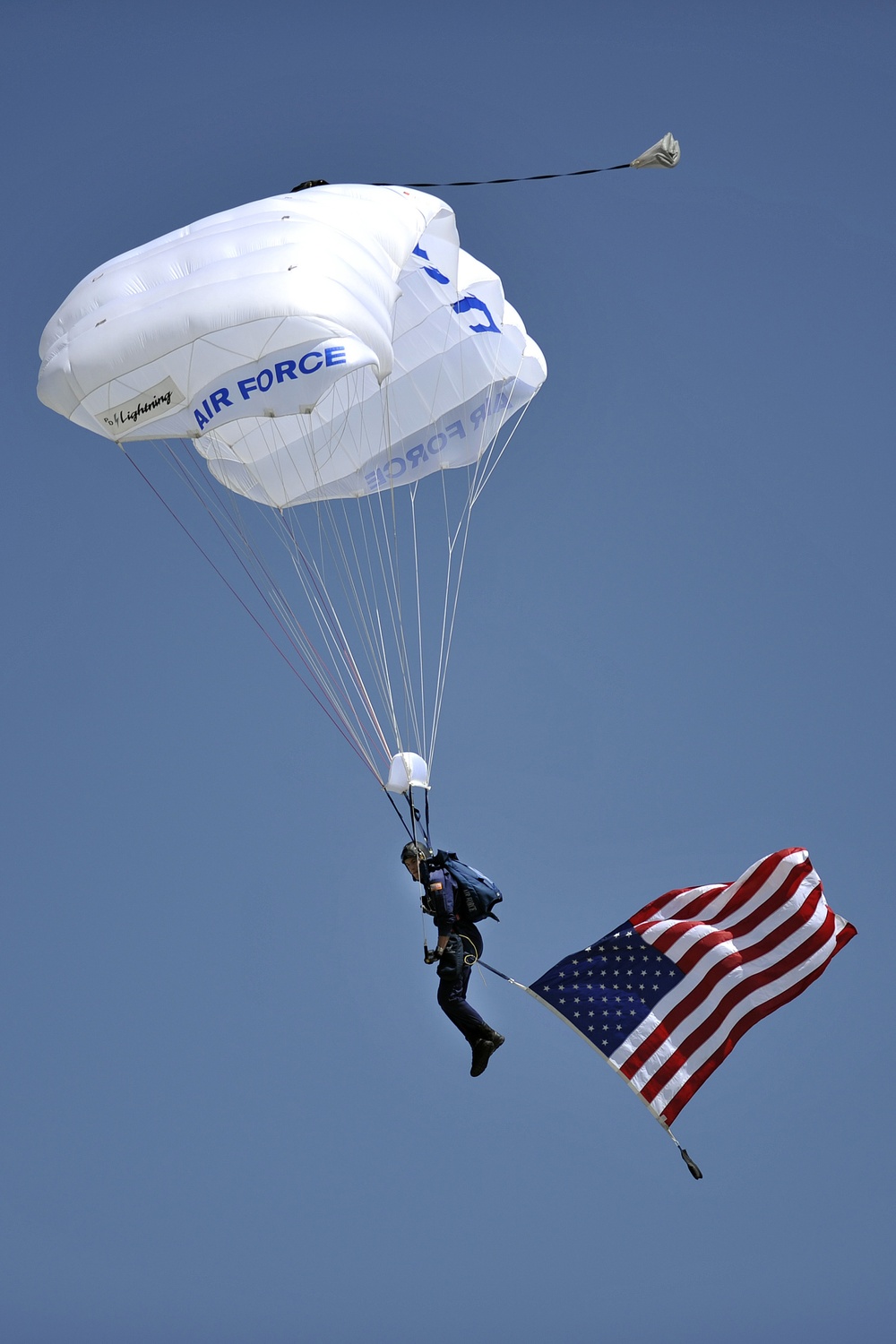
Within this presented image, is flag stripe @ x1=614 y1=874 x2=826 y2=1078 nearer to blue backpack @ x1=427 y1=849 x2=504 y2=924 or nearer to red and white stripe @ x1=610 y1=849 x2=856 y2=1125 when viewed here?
red and white stripe @ x1=610 y1=849 x2=856 y2=1125

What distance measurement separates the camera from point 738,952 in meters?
20.5

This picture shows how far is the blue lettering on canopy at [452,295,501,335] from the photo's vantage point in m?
22.1

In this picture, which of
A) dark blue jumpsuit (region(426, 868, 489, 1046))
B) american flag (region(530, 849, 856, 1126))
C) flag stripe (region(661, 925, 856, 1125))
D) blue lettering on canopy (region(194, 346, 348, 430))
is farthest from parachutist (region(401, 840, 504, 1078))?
blue lettering on canopy (region(194, 346, 348, 430))

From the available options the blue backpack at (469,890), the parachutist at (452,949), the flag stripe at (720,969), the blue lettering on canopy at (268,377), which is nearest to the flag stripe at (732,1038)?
A: the flag stripe at (720,969)

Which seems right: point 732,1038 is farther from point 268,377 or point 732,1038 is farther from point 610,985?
point 268,377

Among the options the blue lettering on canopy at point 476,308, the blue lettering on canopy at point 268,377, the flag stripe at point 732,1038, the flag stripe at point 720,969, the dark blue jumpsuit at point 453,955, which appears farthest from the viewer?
the blue lettering on canopy at point 476,308

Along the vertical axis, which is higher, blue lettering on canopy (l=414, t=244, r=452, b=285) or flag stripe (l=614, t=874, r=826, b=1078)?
blue lettering on canopy (l=414, t=244, r=452, b=285)

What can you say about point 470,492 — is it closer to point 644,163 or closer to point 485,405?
point 485,405

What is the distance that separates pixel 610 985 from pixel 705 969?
98 centimetres

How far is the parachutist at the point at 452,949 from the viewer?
19.0 m

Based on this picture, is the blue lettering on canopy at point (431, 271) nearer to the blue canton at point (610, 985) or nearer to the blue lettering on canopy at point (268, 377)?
the blue lettering on canopy at point (268, 377)

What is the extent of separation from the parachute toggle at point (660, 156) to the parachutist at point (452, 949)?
273 inches

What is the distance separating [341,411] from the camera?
885 inches

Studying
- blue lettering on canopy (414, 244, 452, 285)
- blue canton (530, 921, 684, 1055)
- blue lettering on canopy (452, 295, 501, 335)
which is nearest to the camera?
blue canton (530, 921, 684, 1055)
